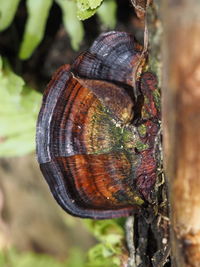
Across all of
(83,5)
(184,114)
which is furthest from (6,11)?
(184,114)

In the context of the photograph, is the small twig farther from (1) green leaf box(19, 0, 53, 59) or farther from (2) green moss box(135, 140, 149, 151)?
(1) green leaf box(19, 0, 53, 59)

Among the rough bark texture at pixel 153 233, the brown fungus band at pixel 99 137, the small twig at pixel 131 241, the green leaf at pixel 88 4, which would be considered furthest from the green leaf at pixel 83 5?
the small twig at pixel 131 241

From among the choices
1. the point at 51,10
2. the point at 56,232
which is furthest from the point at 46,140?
the point at 56,232

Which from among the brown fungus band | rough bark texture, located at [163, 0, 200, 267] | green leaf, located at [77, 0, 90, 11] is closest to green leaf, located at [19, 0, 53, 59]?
green leaf, located at [77, 0, 90, 11]

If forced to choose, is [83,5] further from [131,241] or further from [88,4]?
[131,241]

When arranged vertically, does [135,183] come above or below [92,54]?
below

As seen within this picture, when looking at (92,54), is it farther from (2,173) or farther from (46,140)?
(2,173)
